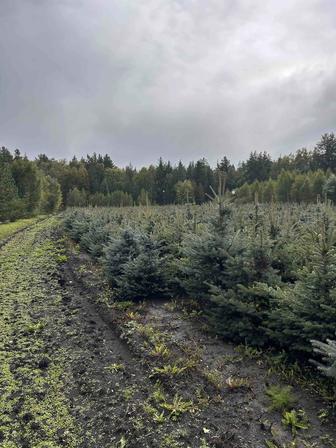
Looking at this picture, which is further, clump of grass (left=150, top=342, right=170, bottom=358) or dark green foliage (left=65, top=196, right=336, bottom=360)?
clump of grass (left=150, top=342, right=170, bottom=358)

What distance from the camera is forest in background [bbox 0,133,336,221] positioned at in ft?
152

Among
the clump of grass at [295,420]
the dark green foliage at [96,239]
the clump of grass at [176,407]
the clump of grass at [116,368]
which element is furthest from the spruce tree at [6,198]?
the clump of grass at [295,420]

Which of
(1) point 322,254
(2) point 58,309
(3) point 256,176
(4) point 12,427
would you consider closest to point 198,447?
(4) point 12,427

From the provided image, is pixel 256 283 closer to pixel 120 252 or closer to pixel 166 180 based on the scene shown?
pixel 120 252

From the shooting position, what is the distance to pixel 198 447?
158 inches

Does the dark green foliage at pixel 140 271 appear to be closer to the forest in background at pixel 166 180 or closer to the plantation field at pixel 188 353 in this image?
the plantation field at pixel 188 353

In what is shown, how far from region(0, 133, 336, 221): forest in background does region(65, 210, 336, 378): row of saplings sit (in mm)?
39373

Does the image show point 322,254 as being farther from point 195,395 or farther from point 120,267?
point 120,267

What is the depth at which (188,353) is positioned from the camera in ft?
20.0

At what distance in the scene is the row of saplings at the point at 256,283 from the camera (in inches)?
199

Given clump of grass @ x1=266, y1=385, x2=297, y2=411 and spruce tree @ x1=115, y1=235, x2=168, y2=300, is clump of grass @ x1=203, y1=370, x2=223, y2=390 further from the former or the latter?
spruce tree @ x1=115, y1=235, x2=168, y2=300

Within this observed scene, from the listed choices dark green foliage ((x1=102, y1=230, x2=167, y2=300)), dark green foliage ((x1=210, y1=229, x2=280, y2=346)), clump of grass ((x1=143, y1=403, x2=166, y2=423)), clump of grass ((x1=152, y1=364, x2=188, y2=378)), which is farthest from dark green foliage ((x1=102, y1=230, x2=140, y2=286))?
clump of grass ((x1=143, y1=403, x2=166, y2=423))

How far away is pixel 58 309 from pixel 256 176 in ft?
236

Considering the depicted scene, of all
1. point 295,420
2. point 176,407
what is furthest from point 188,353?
point 295,420
